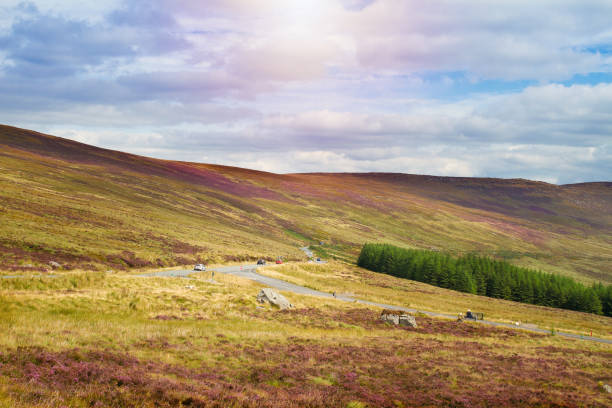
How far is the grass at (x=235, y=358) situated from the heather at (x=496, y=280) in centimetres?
6687

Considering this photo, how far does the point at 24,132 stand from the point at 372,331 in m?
225

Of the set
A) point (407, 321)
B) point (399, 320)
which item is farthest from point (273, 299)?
point (407, 321)

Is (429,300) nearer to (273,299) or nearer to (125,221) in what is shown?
(273,299)

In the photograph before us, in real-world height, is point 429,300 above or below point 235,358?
below

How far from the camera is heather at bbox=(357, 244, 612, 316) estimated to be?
310 ft

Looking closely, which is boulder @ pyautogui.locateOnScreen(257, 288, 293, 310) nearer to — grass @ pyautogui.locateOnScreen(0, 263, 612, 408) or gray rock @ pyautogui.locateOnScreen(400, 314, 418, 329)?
grass @ pyautogui.locateOnScreen(0, 263, 612, 408)

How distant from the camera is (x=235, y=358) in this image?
2020cm

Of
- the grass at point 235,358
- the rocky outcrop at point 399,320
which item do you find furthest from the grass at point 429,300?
the grass at point 235,358

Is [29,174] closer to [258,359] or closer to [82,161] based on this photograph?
[82,161]

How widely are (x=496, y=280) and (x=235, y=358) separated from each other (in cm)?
10220

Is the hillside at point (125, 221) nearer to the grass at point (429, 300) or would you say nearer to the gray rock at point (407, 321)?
the grass at point (429, 300)

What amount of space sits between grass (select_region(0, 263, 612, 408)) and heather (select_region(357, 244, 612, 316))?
66871 millimetres

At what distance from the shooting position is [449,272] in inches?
4274

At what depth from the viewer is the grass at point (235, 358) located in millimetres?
13320
